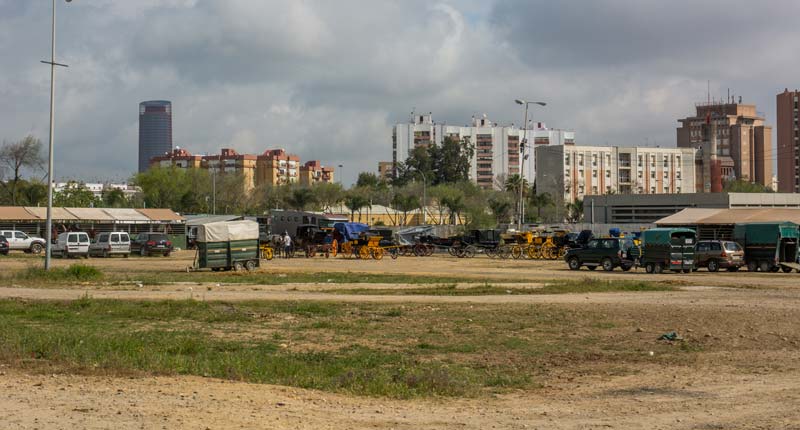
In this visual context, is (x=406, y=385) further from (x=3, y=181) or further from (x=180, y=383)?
(x=3, y=181)

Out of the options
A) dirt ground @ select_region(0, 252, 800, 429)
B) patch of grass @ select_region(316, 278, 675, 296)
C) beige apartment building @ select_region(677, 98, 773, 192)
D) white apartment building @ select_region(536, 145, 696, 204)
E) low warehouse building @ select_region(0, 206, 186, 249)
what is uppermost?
beige apartment building @ select_region(677, 98, 773, 192)

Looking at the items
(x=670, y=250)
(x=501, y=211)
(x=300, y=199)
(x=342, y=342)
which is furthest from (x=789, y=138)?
(x=342, y=342)

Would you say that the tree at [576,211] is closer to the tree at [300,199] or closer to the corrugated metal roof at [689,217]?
the tree at [300,199]

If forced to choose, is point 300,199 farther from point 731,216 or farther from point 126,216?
point 731,216

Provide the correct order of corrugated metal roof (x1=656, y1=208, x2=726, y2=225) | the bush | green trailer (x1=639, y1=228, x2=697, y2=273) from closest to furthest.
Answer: the bush < green trailer (x1=639, y1=228, x2=697, y2=273) < corrugated metal roof (x1=656, y1=208, x2=726, y2=225)

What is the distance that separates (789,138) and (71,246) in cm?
15672

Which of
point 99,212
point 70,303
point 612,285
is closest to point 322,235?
point 99,212

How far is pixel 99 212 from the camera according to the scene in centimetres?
7562

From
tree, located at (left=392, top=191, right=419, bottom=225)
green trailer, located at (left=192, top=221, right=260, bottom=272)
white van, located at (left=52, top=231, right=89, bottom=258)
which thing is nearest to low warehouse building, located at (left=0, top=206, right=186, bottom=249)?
white van, located at (left=52, top=231, right=89, bottom=258)

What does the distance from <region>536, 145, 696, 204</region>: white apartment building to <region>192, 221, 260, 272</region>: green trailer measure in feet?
359

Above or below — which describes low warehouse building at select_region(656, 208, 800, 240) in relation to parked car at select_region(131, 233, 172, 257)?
above

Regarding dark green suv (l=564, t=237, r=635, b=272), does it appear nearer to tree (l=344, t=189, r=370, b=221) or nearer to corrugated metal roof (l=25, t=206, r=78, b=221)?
corrugated metal roof (l=25, t=206, r=78, b=221)

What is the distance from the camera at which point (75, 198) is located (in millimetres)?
101188

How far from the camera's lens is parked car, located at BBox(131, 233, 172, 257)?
207 feet
